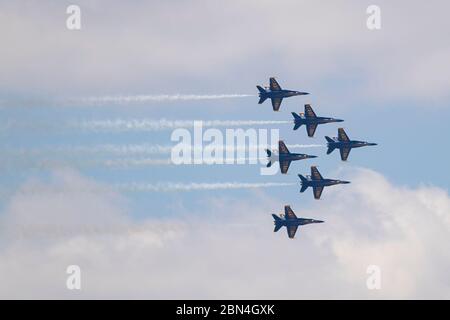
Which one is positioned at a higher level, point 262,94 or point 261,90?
point 261,90

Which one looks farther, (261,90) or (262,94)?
(261,90)

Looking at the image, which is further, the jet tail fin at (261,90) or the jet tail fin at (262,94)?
the jet tail fin at (261,90)

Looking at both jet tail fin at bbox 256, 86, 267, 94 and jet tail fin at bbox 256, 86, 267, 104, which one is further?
jet tail fin at bbox 256, 86, 267, 94
